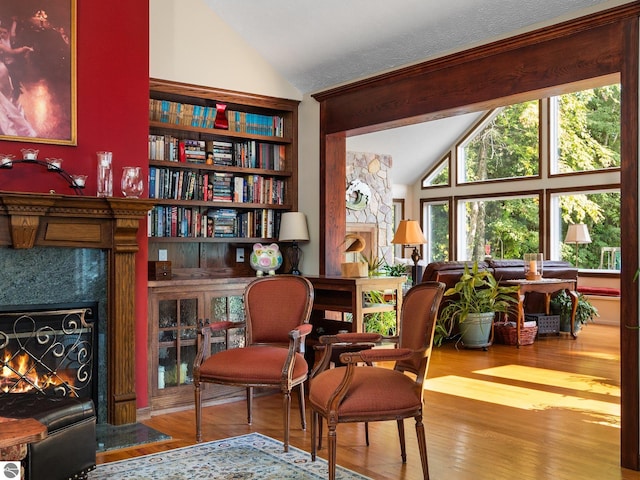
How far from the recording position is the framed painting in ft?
13.3

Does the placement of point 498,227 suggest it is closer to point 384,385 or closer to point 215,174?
point 215,174

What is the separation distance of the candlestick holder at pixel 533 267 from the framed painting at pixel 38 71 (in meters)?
5.63

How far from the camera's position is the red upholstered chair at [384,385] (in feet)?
10.3

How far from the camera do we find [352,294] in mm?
5129

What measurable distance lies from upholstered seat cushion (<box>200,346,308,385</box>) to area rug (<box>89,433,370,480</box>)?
0.38m

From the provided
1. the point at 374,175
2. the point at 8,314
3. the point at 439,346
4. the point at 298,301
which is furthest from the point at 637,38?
the point at 374,175

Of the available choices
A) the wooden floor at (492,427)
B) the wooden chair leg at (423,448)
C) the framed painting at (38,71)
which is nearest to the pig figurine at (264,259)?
the wooden floor at (492,427)

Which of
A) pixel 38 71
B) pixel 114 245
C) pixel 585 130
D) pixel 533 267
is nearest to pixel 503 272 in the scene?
pixel 533 267

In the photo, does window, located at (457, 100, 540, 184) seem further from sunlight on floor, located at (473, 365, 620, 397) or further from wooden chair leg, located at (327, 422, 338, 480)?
wooden chair leg, located at (327, 422, 338, 480)

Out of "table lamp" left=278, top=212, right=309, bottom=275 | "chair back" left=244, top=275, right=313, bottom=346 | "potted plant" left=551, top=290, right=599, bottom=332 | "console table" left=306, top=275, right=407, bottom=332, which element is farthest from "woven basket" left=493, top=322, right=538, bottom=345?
"chair back" left=244, top=275, right=313, bottom=346

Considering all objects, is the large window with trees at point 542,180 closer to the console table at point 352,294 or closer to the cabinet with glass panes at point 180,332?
the console table at point 352,294

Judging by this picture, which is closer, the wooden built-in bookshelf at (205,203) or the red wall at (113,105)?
the red wall at (113,105)

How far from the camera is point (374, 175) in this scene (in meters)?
10.1

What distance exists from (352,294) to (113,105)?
7.10ft
